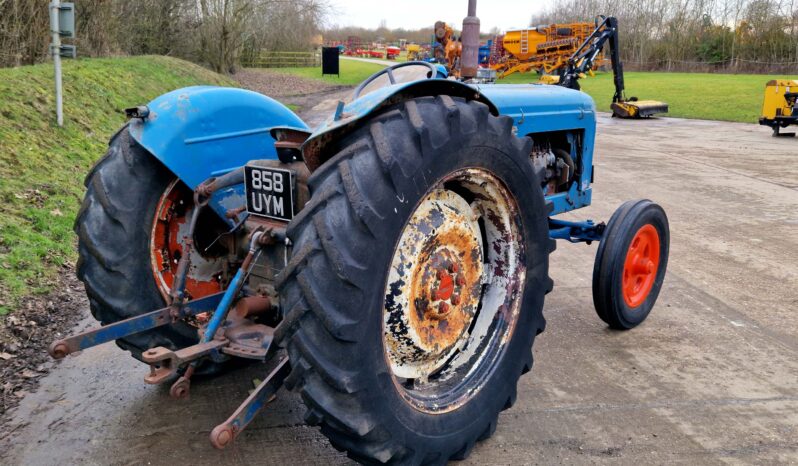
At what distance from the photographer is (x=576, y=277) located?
18.3 feet

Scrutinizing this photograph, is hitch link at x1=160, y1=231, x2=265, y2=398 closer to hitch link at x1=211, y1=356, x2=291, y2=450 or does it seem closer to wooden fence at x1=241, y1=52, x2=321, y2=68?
hitch link at x1=211, y1=356, x2=291, y2=450

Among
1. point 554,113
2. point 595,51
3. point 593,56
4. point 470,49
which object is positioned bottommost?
point 554,113

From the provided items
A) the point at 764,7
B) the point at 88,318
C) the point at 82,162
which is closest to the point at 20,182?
the point at 82,162

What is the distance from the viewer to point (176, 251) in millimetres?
3279

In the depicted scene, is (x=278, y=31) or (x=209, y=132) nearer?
(x=209, y=132)

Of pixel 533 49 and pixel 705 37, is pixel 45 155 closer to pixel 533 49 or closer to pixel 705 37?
pixel 533 49

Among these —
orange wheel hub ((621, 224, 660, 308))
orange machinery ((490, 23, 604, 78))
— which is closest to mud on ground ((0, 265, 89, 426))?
orange wheel hub ((621, 224, 660, 308))

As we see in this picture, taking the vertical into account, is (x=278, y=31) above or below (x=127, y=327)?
above

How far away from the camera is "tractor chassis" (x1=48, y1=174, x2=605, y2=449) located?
2441 millimetres

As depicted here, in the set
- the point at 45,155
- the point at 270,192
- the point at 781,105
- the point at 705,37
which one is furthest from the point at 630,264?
the point at 705,37

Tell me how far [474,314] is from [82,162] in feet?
22.8

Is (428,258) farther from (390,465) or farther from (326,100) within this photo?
(326,100)

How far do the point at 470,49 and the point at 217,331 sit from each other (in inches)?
134

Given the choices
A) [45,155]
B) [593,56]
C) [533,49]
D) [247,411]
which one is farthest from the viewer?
[533,49]
